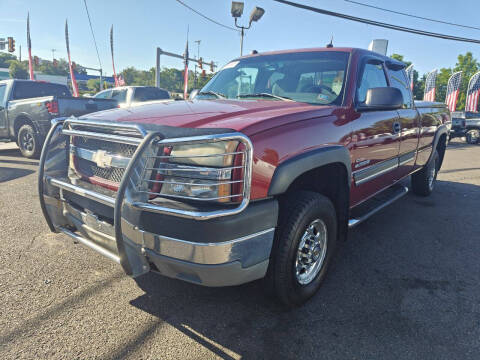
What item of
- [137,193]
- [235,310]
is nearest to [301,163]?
[137,193]

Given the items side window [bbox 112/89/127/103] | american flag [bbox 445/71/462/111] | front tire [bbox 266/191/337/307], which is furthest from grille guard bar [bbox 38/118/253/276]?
american flag [bbox 445/71/462/111]

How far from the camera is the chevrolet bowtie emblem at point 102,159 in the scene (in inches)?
88.2

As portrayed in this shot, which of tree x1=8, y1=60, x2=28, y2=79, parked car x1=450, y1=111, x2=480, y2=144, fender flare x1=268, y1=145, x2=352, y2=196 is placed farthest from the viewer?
tree x1=8, y1=60, x2=28, y2=79

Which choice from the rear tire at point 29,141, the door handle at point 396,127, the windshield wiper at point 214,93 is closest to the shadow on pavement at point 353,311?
the door handle at point 396,127

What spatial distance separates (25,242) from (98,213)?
1.80m

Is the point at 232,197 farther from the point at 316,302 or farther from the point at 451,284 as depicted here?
the point at 451,284

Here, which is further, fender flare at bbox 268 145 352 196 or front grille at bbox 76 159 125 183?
front grille at bbox 76 159 125 183

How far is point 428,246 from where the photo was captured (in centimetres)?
365

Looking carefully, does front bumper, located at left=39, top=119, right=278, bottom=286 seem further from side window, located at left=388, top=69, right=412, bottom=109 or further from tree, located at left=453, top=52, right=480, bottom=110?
tree, located at left=453, top=52, right=480, bottom=110

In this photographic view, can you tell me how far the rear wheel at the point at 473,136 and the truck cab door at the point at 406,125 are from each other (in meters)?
14.6

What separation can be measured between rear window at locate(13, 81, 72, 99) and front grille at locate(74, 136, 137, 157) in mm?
7960

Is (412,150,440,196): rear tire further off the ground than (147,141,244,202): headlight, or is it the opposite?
(147,141,244,202): headlight

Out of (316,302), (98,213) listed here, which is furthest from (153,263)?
(316,302)

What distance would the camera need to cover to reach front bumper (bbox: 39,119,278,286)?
68.8 inches
